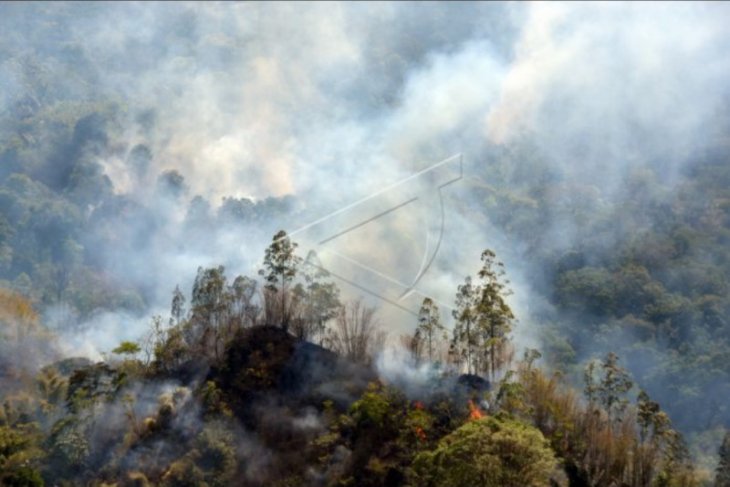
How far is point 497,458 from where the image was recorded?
2980cm

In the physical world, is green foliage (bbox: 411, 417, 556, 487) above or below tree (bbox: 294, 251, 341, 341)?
below

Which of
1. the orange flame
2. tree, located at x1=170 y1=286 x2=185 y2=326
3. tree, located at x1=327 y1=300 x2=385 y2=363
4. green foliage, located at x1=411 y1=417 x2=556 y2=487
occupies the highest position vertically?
tree, located at x1=170 y1=286 x2=185 y2=326

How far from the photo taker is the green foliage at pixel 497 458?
29.9 meters

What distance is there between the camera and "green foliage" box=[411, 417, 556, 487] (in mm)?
29906

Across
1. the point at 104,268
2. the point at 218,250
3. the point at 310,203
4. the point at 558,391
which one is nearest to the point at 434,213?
the point at 310,203

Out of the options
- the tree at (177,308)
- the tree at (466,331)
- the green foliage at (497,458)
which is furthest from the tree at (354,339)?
the green foliage at (497,458)

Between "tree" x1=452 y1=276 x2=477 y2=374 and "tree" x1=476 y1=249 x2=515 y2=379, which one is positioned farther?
"tree" x1=452 y1=276 x2=477 y2=374

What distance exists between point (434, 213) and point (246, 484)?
45.2 meters

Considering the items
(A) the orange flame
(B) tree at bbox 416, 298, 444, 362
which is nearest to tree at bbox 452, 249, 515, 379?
(B) tree at bbox 416, 298, 444, 362

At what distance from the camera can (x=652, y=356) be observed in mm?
70812

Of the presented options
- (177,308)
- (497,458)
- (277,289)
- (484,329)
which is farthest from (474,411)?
(177,308)

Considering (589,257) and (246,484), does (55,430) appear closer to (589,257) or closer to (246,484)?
(246,484)

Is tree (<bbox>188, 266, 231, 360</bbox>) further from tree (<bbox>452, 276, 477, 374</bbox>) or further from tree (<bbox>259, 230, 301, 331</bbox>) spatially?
tree (<bbox>452, 276, 477, 374</bbox>)

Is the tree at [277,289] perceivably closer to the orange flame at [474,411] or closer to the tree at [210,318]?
the tree at [210,318]
